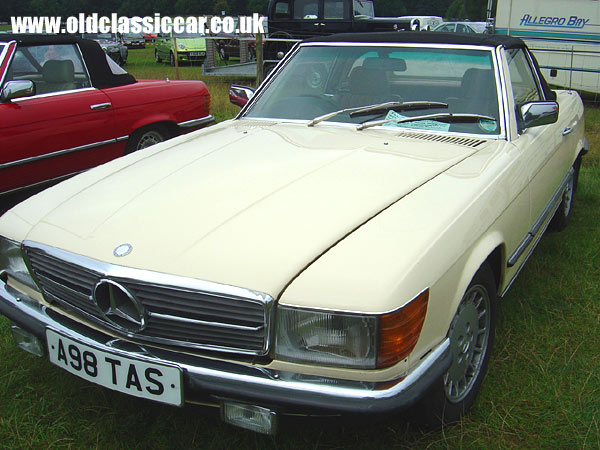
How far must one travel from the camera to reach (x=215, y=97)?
433 inches

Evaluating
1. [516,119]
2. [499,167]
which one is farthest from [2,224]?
[516,119]

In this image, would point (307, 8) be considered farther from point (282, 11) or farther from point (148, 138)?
point (148, 138)

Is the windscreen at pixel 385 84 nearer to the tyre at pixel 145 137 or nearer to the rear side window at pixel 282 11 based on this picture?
the tyre at pixel 145 137

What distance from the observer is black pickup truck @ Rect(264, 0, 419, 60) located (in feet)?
46.2

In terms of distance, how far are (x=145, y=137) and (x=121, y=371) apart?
13.3 ft

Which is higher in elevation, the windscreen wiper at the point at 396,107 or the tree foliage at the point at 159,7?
the tree foliage at the point at 159,7

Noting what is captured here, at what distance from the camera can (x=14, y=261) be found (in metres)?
2.34

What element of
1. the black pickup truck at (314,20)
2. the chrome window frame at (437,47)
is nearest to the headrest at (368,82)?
the chrome window frame at (437,47)

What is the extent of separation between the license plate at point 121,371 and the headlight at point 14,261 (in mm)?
342

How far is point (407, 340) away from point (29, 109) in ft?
13.2

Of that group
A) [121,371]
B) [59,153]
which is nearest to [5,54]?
[59,153]

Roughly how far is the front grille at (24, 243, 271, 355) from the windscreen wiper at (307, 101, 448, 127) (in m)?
1.61

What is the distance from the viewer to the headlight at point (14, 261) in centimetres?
229

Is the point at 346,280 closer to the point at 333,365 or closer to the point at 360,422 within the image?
the point at 333,365
